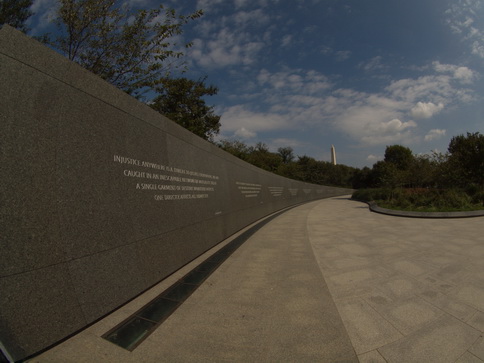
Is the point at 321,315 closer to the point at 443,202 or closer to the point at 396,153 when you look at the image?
the point at 443,202

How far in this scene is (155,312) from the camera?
9.70 ft

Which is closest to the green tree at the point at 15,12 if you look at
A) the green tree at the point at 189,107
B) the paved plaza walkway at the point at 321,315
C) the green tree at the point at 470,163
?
the green tree at the point at 189,107

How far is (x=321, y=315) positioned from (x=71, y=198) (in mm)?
3182

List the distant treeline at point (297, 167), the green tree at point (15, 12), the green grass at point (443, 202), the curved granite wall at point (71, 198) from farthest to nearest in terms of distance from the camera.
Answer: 1. the distant treeline at point (297, 167)
2. the green grass at point (443, 202)
3. the green tree at point (15, 12)
4. the curved granite wall at point (71, 198)

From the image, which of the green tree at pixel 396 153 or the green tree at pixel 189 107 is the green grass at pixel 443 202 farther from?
the green tree at pixel 396 153

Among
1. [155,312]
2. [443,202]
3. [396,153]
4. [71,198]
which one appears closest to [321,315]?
[155,312]

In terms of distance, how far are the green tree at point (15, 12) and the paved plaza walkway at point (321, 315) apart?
12089 millimetres

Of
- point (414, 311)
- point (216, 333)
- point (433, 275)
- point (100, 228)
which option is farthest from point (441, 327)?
point (100, 228)

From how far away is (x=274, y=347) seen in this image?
2301mm

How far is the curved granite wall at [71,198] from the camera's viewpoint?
6.99 feet

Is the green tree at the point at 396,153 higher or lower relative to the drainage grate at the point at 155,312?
higher

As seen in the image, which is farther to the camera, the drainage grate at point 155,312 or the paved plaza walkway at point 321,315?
the drainage grate at point 155,312

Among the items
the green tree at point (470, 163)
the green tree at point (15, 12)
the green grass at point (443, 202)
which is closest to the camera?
the green tree at point (15, 12)

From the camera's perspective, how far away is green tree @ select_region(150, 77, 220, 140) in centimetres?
1309
